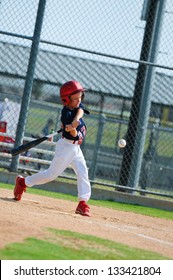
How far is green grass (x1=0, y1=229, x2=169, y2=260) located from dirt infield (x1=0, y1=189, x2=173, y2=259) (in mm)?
155

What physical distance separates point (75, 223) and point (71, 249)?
6.25 ft

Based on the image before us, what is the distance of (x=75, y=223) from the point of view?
8.58 metres

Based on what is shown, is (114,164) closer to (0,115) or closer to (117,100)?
(117,100)

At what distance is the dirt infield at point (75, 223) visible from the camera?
7410 mm

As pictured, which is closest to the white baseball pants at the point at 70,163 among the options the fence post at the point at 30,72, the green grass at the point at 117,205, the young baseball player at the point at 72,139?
the young baseball player at the point at 72,139

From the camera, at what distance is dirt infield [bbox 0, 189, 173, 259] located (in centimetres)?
741

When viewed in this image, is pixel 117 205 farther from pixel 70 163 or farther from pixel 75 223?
pixel 75 223

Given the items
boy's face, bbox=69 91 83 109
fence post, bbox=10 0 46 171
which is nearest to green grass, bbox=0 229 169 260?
boy's face, bbox=69 91 83 109

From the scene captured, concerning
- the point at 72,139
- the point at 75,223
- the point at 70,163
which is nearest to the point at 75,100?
the point at 72,139

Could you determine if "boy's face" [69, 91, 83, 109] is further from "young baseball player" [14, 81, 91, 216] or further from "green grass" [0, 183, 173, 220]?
"green grass" [0, 183, 173, 220]
